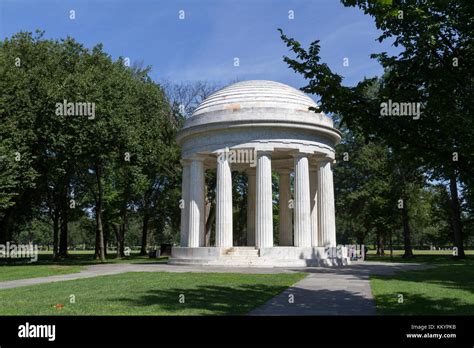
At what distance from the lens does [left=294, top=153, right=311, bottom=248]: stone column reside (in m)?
32.6

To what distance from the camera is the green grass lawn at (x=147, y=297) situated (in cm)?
1170

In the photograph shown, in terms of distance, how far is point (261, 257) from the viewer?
102 ft

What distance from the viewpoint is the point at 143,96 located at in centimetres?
4422

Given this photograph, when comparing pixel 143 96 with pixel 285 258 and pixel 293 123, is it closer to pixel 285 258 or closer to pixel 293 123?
pixel 293 123

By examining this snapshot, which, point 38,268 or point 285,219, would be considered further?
point 285,219

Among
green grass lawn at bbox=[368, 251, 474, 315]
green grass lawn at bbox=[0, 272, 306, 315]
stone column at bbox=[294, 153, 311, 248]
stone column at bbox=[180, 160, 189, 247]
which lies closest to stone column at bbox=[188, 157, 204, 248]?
stone column at bbox=[180, 160, 189, 247]

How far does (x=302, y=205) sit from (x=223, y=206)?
18.7 ft

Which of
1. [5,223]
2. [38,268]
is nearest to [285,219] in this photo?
[38,268]

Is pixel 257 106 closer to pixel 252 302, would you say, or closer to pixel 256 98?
pixel 256 98
